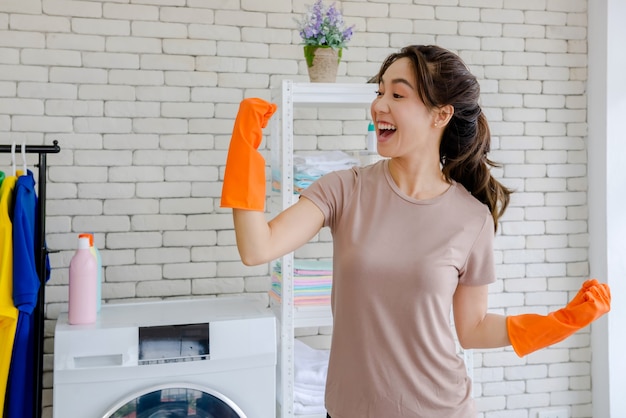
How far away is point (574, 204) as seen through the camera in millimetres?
3201

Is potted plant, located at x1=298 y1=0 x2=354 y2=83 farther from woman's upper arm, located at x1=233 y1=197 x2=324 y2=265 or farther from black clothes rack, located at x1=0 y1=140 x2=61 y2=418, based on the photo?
woman's upper arm, located at x1=233 y1=197 x2=324 y2=265

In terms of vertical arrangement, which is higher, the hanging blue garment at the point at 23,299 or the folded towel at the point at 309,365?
the hanging blue garment at the point at 23,299

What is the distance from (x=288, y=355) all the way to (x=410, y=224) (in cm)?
118

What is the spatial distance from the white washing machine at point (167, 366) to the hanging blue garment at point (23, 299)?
0.38 feet

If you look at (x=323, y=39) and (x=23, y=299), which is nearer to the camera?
(x=23, y=299)

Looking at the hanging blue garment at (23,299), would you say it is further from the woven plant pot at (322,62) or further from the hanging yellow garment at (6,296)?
the woven plant pot at (322,62)

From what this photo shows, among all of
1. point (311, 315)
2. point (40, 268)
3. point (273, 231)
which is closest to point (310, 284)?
point (311, 315)

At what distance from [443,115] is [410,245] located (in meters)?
0.32

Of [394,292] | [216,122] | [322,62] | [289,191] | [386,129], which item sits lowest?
[394,292]

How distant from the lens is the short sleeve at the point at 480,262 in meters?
1.49

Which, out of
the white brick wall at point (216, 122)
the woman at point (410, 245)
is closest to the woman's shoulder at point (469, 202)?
the woman at point (410, 245)

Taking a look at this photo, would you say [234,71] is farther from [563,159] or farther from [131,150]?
[563,159]

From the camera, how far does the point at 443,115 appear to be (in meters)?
1.50

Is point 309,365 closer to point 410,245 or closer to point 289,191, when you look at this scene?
point 289,191
